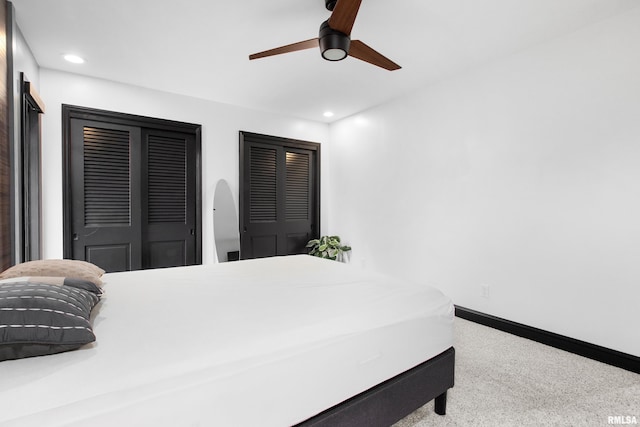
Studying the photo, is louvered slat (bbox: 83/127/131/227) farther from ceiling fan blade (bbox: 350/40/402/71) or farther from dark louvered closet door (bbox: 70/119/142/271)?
ceiling fan blade (bbox: 350/40/402/71)

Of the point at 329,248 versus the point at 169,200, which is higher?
the point at 169,200

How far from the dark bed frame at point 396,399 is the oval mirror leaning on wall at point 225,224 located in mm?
3022

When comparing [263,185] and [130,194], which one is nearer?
[130,194]

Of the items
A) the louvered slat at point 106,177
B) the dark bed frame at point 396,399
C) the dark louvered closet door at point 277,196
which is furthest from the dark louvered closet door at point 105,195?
the dark bed frame at point 396,399

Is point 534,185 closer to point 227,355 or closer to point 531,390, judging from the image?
point 531,390

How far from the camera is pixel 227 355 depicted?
1056 mm

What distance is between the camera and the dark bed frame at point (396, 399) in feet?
4.09

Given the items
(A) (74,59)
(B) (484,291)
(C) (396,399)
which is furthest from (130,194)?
(B) (484,291)

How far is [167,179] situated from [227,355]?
3.31 meters

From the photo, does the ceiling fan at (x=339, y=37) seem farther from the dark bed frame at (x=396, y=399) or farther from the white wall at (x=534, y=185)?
the dark bed frame at (x=396, y=399)

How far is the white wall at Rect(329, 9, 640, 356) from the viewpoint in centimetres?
227

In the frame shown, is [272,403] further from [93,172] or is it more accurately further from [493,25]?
[93,172]

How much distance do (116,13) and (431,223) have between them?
11.2ft

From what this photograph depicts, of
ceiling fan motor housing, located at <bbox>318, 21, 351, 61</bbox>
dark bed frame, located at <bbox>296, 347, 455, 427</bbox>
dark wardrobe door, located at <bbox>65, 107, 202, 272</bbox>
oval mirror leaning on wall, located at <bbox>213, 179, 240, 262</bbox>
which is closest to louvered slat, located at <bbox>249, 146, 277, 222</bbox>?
oval mirror leaning on wall, located at <bbox>213, 179, 240, 262</bbox>
